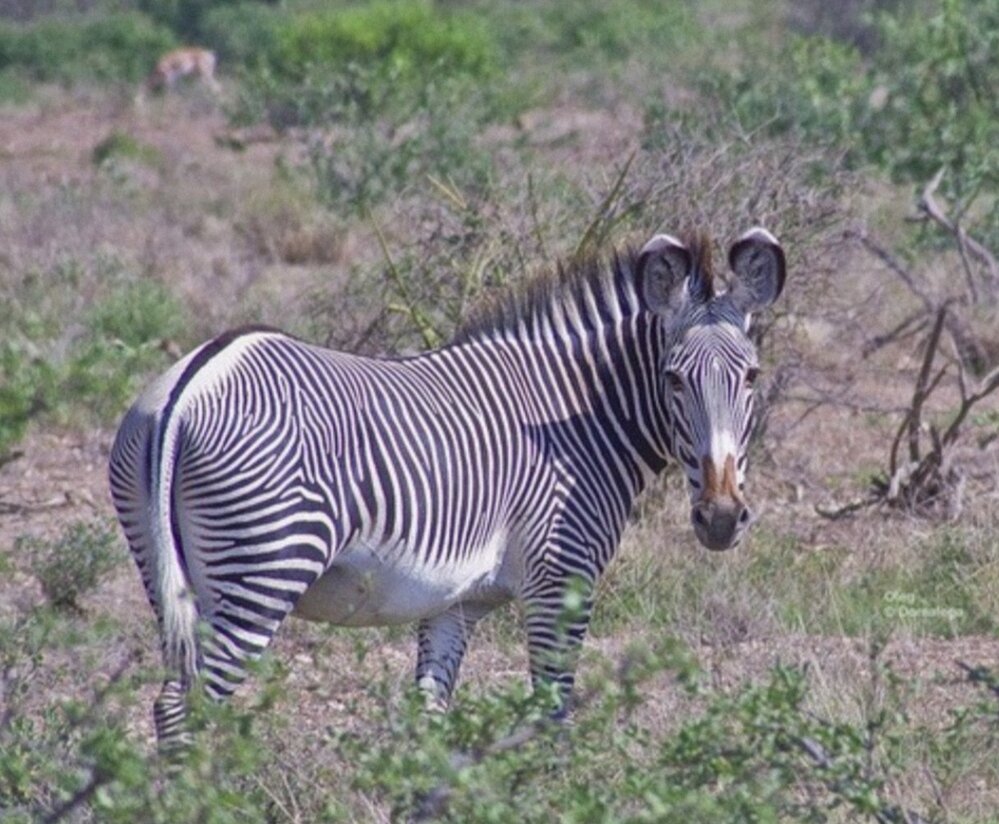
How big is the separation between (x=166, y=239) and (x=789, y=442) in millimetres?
7451

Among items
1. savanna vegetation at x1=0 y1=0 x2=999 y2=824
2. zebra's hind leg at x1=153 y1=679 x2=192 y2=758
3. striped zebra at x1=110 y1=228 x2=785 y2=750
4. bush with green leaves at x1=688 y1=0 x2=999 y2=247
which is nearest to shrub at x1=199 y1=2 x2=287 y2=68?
savanna vegetation at x1=0 y1=0 x2=999 y2=824

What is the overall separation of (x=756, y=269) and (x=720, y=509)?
0.81 metres

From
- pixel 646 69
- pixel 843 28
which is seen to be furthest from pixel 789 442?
pixel 843 28

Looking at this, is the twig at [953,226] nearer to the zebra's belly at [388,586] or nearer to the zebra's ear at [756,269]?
the zebra's ear at [756,269]

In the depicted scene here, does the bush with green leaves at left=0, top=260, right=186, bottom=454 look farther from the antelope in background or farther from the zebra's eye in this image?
the antelope in background

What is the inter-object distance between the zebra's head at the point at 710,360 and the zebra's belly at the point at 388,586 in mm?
634

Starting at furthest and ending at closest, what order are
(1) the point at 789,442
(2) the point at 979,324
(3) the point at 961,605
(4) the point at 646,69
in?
(4) the point at 646,69, (2) the point at 979,324, (1) the point at 789,442, (3) the point at 961,605

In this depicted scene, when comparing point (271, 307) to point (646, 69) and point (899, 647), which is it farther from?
point (646, 69)

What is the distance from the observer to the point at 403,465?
20.5ft

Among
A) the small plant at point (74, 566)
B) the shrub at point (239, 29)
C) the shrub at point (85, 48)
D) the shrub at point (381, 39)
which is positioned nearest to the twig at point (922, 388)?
the small plant at point (74, 566)

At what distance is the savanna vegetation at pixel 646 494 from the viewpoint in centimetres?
453

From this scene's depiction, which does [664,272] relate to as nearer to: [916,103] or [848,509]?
[848,509]

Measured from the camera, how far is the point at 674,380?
650 centimetres

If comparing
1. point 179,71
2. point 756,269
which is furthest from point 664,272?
point 179,71
